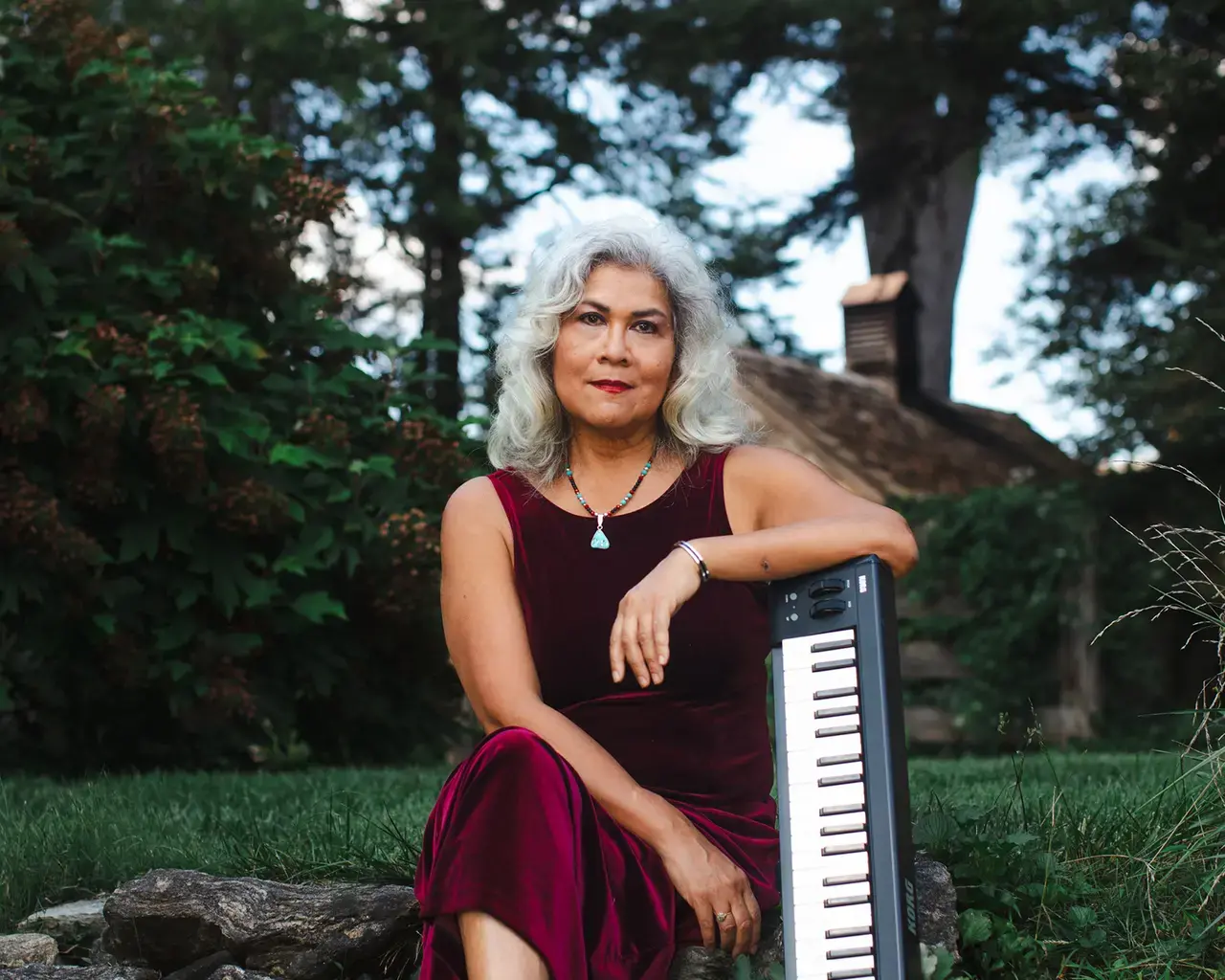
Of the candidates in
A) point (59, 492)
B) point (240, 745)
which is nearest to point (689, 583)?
point (59, 492)

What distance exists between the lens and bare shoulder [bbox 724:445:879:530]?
292 cm

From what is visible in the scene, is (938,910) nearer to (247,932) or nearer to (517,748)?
(517,748)

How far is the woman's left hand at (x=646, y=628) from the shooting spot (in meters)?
2.54

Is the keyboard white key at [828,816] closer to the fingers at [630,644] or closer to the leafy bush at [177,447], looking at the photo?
the fingers at [630,644]

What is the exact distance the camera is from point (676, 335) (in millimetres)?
3064

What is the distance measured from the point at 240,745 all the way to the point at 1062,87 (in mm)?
10316

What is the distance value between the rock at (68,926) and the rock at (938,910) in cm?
187

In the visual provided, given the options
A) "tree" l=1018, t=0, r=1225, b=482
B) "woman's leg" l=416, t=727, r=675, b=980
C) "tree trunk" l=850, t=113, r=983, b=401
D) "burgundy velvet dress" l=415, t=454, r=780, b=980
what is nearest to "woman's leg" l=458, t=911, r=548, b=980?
"woman's leg" l=416, t=727, r=675, b=980

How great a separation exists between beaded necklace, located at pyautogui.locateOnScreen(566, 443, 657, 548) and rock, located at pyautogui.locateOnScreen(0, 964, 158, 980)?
133 cm

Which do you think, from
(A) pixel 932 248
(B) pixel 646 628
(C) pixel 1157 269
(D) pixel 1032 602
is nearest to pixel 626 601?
(B) pixel 646 628

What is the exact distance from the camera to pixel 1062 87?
13977 millimetres

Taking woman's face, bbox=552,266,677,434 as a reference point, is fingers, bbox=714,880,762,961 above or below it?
below

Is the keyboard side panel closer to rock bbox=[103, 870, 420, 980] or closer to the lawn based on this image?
the lawn

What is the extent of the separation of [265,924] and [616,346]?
4.66 ft
